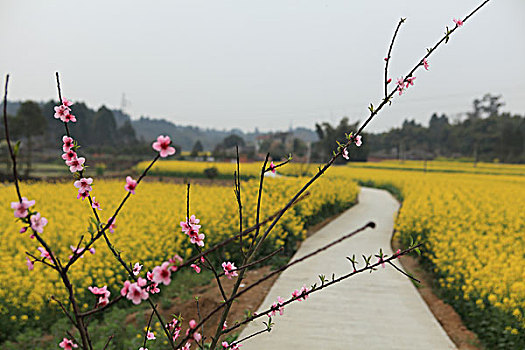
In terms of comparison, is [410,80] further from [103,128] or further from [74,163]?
[103,128]

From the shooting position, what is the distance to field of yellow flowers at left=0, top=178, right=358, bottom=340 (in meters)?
3.67

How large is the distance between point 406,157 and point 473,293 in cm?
5998

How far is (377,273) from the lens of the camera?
520 cm

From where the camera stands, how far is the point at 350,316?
3768 millimetres

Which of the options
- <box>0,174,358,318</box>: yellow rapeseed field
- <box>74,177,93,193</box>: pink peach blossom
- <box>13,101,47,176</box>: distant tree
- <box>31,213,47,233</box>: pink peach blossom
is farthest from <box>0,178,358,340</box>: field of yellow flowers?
<box>13,101,47,176</box>: distant tree

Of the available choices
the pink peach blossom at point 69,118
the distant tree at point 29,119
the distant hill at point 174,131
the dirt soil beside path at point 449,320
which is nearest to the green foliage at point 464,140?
the distant hill at point 174,131

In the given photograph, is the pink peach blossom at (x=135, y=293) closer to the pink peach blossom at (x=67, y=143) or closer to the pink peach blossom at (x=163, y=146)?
the pink peach blossom at (x=163, y=146)

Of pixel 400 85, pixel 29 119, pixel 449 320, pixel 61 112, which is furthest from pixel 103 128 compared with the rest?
pixel 400 85

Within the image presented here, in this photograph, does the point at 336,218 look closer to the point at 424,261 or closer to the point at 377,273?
the point at 424,261

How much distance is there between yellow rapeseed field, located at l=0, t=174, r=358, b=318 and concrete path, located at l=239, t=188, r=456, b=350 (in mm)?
1039

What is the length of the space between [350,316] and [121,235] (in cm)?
282

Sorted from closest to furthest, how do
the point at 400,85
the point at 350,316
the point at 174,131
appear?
1. the point at 400,85
2. the point at 350,316
3. the point at 174,131

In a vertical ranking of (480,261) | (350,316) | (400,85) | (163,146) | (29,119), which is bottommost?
(350,316)

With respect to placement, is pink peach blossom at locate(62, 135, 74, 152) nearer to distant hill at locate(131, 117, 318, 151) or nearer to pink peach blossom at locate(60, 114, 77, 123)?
pink peach blossom at locate(60, 114, 77, 123)
